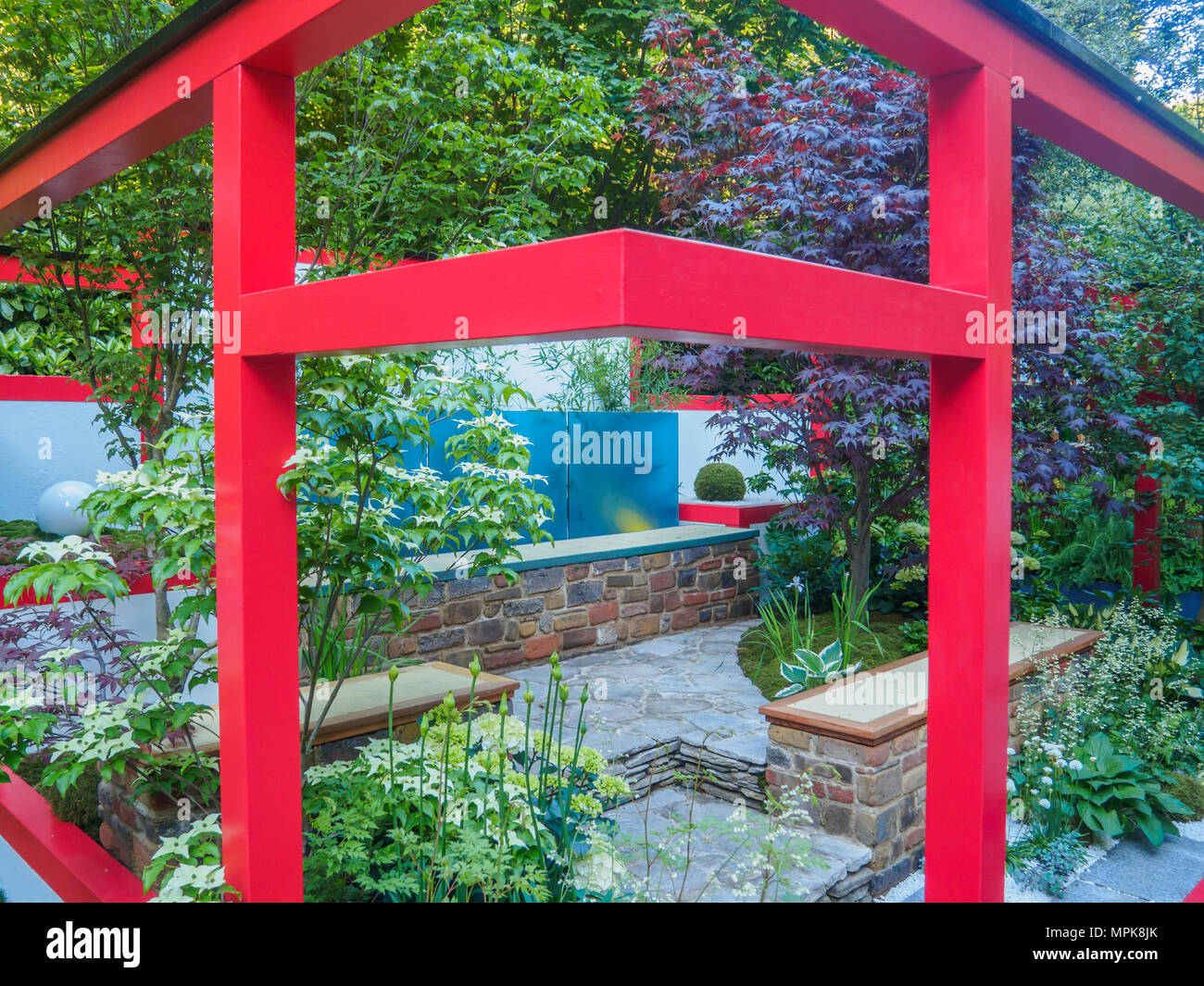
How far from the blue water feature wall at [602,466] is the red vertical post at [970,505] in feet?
15.6

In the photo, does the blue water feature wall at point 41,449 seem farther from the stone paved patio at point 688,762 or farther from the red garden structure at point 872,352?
the red garden structure at point 872,352

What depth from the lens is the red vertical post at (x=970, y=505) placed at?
209 centimetres

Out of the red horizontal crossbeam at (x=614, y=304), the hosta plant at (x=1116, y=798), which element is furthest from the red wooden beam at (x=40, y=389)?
the hosta plant at (x=1116, y=798)

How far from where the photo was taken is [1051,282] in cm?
506

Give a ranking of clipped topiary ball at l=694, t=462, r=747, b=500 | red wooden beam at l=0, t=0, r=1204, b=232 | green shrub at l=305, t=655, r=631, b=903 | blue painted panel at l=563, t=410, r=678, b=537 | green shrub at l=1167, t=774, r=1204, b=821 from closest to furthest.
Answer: red wooden beam at l=0, t=0, r=1204, b=232 < green shrub at l=305, t=655, r=631, b=903 < green shrub at l=1167, t=774, r=1204, b=821 < blue painted panel at l=563, t=410, r=678, b=537 < clipped topiary ball at l=694, t=462, r=747, b=500

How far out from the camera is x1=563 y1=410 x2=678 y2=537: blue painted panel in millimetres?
7305

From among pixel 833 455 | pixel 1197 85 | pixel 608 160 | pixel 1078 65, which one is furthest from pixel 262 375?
pixel 608 160

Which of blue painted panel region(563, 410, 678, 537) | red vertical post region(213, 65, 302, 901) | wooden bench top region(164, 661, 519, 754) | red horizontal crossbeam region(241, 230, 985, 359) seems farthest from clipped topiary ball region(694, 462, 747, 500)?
red vertical post region(213, 65, 302, 901)

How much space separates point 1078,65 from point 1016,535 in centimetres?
393

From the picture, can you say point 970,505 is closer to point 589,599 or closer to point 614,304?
point 614,304

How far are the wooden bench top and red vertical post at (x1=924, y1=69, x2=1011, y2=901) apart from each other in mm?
1493

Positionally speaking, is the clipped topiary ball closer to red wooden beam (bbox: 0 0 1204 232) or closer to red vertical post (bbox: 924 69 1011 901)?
red wooden beam (bbox: 0 0 1204 232)

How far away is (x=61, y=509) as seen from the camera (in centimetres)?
534

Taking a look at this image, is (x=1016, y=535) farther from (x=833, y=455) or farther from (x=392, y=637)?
(x=392, y=637)
